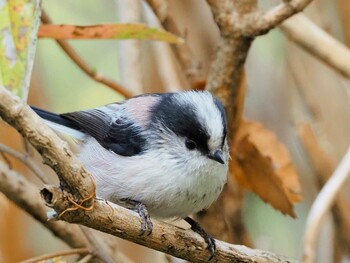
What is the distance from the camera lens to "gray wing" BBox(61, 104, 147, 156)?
1.58m

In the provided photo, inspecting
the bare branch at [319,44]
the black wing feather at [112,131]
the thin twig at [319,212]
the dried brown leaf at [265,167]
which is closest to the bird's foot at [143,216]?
the black wing feather at [112,131]

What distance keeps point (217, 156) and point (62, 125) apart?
0.46 meters

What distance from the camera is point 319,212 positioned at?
62.2 inches

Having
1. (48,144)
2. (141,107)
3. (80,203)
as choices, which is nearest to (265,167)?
(141,107)

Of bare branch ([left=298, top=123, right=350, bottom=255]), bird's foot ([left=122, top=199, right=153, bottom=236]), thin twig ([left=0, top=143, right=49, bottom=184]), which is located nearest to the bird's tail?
thin twig ([left=0, top=143, right=49, bottom=184])

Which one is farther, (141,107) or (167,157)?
(141,107)

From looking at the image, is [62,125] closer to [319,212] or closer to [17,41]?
[17,41]

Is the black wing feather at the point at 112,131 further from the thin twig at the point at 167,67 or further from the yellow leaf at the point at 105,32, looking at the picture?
the thin twig at the point at 167,67

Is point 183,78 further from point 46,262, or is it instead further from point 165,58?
point 46,262

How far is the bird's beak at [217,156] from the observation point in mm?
1472

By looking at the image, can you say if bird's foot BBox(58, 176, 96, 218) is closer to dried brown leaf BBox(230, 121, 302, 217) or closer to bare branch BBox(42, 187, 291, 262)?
bare branch BBox(42, 187, 291, 262)

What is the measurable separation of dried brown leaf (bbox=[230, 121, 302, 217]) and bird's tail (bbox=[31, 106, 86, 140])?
457mm

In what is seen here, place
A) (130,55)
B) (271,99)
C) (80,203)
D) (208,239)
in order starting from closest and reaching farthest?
(80,203)
(208,239)
(130,55)
(271,99)

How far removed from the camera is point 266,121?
230cm
